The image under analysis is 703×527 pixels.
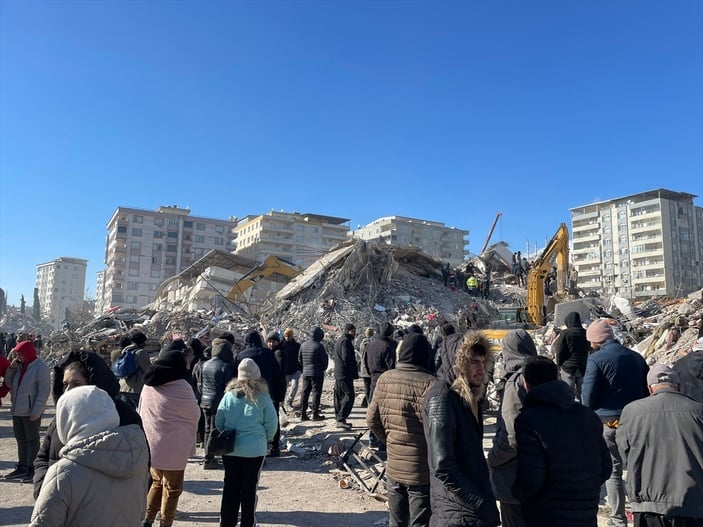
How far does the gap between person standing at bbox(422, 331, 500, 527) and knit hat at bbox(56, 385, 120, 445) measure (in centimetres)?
166

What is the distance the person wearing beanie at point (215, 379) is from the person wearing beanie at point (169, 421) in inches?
87.3

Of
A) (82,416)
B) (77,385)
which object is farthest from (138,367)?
(82,416)

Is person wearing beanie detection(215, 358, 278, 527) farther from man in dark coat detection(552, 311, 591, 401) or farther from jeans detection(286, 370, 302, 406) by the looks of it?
jeans detection(286, 370, 302, 406)

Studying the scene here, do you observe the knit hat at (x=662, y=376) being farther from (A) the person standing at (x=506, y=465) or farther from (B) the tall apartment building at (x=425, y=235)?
(B) the tall apartment building at (x=425, y=235)

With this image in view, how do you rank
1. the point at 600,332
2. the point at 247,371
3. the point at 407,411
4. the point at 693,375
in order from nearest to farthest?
the point at 407,411
the point at 247,371
the point at 693,375
the point at 600,332

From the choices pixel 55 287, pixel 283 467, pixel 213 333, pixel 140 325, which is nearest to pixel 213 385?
pixel 283 467

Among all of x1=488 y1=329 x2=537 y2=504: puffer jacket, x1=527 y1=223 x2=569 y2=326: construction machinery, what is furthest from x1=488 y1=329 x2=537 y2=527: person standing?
x1=527 y1=223 x2=569 y2=326: construction machinery

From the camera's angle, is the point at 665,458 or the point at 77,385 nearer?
the point at 665,458

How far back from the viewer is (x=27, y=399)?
598cm

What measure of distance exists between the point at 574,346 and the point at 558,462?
3985 millimetres

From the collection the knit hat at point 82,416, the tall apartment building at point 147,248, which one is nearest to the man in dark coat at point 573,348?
the knit hat at point 82,416

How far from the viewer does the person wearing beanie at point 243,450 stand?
4.09 m

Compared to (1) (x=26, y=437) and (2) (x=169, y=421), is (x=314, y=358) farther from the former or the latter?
(2) (x=169, y=421)

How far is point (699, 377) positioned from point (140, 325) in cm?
1997
